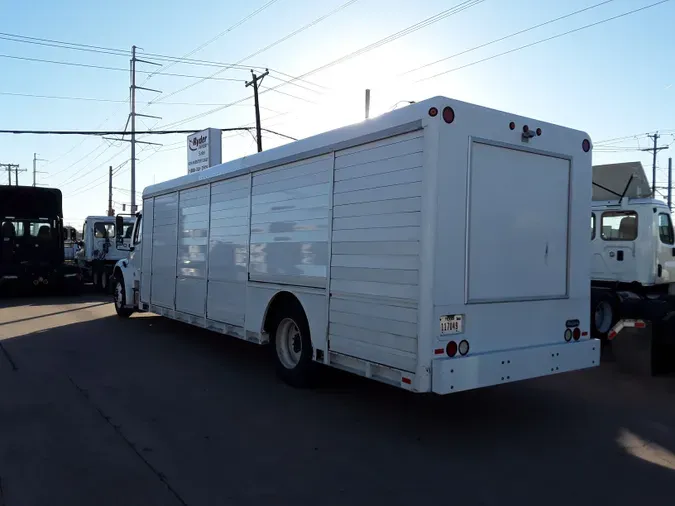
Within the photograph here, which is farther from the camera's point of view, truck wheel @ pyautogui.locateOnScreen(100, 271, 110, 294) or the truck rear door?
truck wheel @ pyautogui.locateOnScreen(100, 271, 110, 294)

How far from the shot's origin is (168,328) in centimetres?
1223

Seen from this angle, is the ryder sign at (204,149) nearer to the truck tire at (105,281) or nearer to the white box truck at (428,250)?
the truck tire at (105,281)

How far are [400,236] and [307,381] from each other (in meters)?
2.50

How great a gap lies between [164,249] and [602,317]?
809cm

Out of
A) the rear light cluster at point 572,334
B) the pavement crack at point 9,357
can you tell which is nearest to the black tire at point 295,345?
the rear light cluster at point 572,334

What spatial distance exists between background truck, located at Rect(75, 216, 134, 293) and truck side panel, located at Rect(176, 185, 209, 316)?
1270 centimetres

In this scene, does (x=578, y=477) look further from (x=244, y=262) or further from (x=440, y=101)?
(x=244, y=262)

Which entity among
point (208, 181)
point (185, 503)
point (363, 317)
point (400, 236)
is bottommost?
point (185, 503)

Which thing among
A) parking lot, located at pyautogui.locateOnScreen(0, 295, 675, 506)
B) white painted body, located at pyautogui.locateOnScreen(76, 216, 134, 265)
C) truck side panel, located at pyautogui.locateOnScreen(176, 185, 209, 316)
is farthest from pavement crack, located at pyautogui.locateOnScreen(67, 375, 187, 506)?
white painted body, located at pyautogui.locateOnScreen(76, 216, 134, 265)

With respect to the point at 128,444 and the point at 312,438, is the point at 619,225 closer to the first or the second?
the point at 312,438

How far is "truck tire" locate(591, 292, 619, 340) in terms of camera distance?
10.2m

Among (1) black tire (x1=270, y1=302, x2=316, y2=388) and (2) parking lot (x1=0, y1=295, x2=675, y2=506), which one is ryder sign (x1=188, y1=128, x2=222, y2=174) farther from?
(1) black tire (x1=270, y1=302, x2=316, y2=388)

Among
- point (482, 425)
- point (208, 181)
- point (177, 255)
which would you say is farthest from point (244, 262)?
point (482, 425)

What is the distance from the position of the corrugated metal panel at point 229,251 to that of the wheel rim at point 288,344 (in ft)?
2.79
